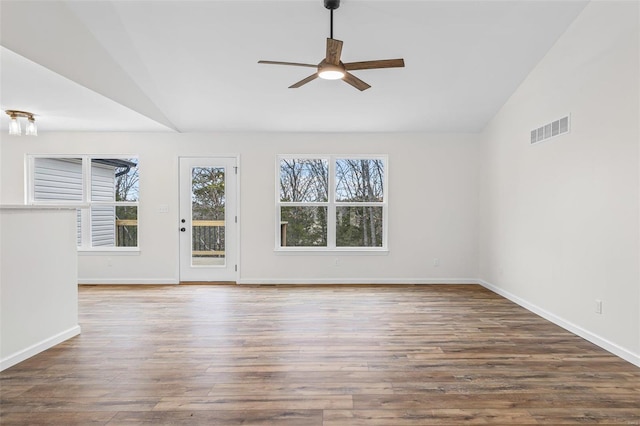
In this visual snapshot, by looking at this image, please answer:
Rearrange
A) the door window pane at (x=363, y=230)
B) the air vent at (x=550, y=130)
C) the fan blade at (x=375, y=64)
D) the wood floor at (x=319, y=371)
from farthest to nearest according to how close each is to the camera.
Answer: the door window pane at (x=363, y=230) → the air vent at (x=550, y=130) → the fan blade at (x=375, y=64) → the wood floor at (x=319, y=371)

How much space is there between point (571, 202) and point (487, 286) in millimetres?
2250

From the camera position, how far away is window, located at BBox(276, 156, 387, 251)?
5.74m

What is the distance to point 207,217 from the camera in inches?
223

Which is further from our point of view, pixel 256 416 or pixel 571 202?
pixel 571 202

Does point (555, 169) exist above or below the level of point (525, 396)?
above

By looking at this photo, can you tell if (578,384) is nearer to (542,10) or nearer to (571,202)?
(571,202)

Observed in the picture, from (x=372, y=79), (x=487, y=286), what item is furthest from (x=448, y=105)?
(x=487, y=286)

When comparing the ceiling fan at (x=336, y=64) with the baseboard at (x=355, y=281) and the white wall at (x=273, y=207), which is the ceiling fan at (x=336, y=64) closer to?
the white wall at (x=273, y=207)

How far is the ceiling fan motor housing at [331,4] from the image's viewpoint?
302cm

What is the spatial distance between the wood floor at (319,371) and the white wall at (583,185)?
34cm

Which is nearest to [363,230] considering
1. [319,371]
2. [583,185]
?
[583,185]

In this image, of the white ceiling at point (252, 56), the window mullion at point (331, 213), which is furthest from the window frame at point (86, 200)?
the window mullion at point (331, 213)

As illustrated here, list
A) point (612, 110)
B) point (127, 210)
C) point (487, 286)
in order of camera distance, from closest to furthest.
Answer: point (612, 110)
point (487, 286)
point (127, 210)

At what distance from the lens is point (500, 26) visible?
3.41 meters
